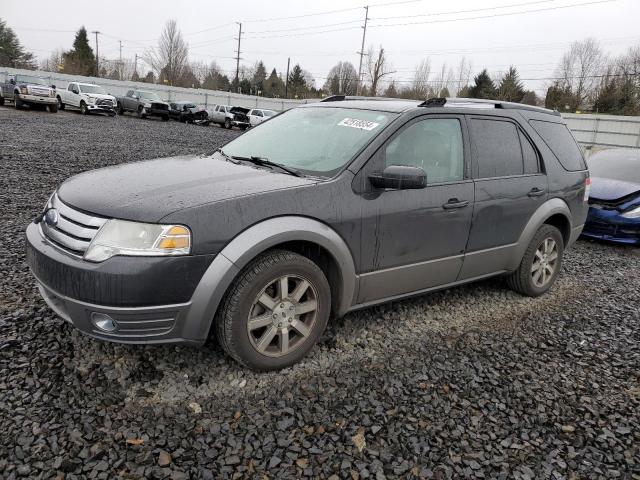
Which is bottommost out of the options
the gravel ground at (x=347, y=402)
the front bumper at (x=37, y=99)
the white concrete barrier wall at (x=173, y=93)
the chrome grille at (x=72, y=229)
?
the gravel ground at (x=347, y=402)

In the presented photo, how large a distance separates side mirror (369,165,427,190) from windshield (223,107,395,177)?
28cm

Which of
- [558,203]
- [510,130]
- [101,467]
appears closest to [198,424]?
[101,467]

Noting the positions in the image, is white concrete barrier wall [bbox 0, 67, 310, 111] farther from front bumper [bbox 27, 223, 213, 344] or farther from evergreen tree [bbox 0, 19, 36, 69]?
front bumper [bbox 27, 223, 213, 344]

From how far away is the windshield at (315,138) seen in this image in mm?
3283

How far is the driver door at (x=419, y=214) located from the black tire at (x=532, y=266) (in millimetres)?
1007

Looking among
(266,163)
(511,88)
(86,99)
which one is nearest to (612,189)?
(266,163)

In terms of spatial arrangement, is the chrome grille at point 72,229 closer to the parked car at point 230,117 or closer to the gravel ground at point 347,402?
the gravel ground at point 347,402

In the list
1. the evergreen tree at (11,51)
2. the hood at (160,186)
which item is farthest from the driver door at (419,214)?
the evergreen tree at (11,51)

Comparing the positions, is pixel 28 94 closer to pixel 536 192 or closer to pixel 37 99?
pixel 37 99

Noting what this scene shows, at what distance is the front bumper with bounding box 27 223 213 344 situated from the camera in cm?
242

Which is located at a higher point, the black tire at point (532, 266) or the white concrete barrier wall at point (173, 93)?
the white concrete barrier wall at point (173, 93)

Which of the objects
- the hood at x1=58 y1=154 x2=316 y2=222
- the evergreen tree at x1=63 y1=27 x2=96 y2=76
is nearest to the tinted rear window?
the hood at x1=58 y1=154 x2=316 y2=222

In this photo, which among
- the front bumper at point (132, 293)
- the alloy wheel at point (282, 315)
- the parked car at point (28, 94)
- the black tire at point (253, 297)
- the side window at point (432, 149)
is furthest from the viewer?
the parked car at point (28, 94)

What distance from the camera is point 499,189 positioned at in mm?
3910
